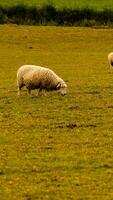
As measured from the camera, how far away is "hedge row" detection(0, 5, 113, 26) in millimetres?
55062

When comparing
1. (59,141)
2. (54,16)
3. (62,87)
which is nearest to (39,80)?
(62,87)

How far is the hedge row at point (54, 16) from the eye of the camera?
5506 cm

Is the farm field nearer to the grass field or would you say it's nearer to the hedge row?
the hedge row

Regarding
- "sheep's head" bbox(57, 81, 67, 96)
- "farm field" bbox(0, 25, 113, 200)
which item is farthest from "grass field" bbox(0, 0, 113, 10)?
"sheep's head" bbox(57, 81, 67, 96)

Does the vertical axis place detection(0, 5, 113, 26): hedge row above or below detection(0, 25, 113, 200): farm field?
above

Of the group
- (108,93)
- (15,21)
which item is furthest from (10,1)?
(108,93)

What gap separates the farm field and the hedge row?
2751 cm

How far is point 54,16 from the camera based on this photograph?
5641cm

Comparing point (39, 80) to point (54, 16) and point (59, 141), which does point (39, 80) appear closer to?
point (59, 141)

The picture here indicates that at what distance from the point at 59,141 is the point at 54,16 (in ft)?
148

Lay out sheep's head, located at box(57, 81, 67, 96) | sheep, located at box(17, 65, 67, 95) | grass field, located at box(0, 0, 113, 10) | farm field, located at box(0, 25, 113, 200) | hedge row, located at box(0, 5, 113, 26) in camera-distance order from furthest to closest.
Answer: grass field, located at box(0, 0, 113, 10), hedge row, located at box(0, 5, 113, 26), sheep's head, located at box(57, 81, 67, 96), sheep, located at box(17, 65, 67, 95), farm field, located at box(0, 25, 113, 200)

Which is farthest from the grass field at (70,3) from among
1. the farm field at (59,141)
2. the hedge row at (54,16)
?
the farm field at (59,141)

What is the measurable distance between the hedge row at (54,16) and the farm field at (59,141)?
90.3 feet

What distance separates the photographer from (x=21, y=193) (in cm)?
883
